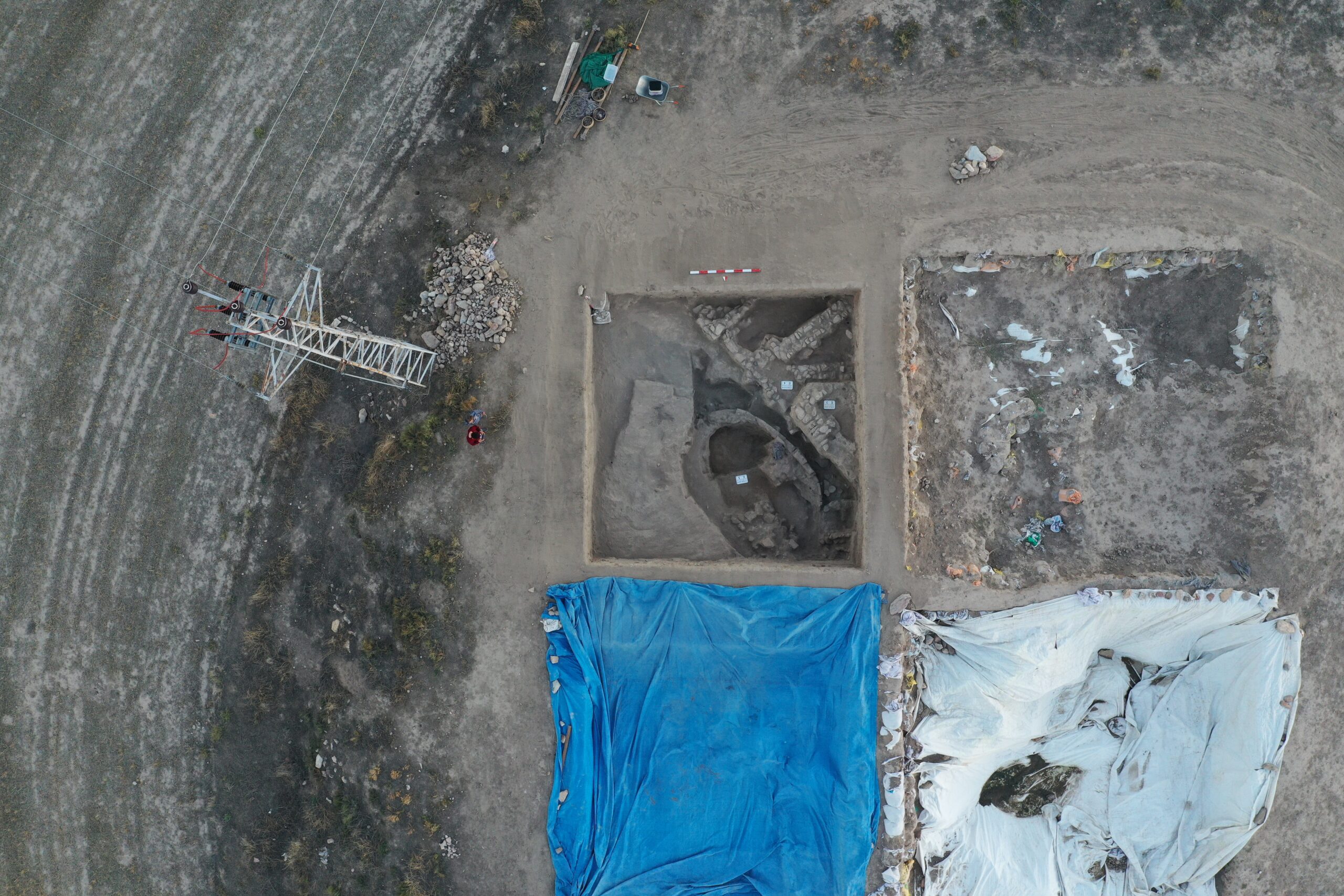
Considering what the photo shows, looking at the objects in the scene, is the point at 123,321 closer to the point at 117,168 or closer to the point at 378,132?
the point at 117,168

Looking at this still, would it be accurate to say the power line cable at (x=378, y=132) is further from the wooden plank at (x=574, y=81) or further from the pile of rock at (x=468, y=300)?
the wooden plank at (x=574, y=81)

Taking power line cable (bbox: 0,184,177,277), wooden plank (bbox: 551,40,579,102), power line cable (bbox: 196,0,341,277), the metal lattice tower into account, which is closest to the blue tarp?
the metal lattice tower

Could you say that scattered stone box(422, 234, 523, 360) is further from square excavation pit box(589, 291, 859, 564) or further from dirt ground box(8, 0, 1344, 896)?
square excavation pit box(589, 291, 859, 564)

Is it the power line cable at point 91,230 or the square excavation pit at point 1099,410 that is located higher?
the power line cable at point 91,230

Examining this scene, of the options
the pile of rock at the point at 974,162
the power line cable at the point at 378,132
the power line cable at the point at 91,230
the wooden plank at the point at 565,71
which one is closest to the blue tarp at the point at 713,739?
the pile of rock at the point at 974,162

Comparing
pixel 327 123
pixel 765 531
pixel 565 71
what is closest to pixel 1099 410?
pixel 765 531

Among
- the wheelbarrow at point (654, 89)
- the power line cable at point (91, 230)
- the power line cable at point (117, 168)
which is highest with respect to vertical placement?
the wheelbarrow at point (654, 89)

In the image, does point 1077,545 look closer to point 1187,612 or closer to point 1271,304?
point 1187,612

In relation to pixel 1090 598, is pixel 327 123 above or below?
above
